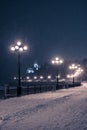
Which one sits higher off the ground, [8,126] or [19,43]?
[19,43]

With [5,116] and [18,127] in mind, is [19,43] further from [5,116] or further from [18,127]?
[18,127]

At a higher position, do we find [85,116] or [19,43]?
[19,43]

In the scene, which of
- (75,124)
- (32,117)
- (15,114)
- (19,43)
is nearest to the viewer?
(75,124)

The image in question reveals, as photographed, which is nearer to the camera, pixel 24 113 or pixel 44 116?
pixel 44 116

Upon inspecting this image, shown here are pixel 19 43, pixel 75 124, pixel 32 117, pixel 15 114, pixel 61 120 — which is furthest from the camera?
pixel 19 43

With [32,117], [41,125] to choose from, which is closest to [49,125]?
[41,125]

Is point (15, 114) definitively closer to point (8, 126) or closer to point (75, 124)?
point (8, 126)

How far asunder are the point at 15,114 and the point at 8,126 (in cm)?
336

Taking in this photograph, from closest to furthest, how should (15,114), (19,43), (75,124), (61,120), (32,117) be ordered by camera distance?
(75,124) < (61,120) < (32,117) < (15,114) < (19,43)

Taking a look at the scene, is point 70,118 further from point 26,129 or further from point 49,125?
point 26,129

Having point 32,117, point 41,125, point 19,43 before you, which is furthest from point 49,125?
point 19,43

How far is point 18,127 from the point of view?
44.5 ft

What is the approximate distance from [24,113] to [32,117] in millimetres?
1676

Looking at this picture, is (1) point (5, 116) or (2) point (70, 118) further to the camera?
(1) point (5, 116)
